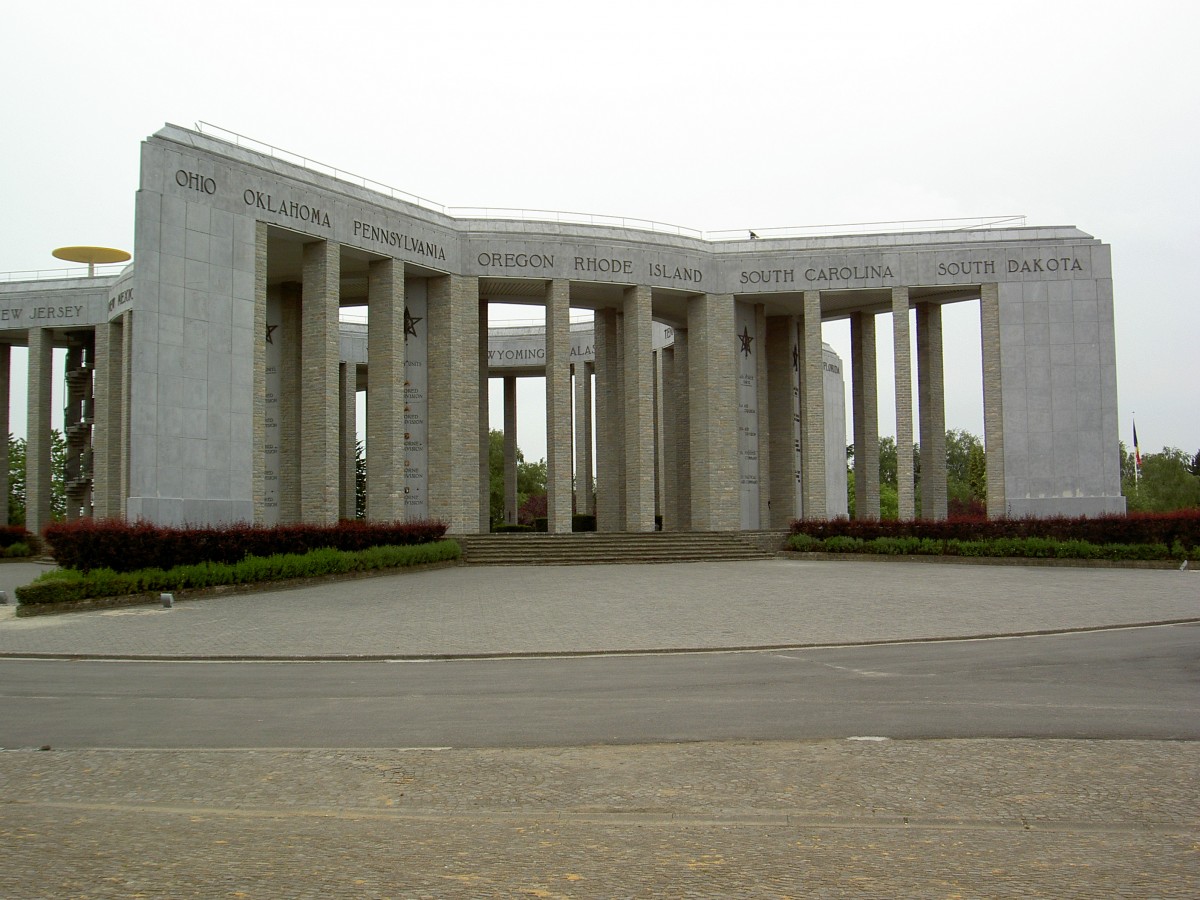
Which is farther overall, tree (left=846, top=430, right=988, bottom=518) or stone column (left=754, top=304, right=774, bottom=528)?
tree (left=846, top=430, right=988, bottom=518)

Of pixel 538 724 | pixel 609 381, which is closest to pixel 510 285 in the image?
→ pixel 609 381

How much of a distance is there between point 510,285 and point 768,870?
34971 millimetres

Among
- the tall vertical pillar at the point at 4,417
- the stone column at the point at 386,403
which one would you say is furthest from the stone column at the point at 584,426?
the tall vertical pillar at the point at 4,417

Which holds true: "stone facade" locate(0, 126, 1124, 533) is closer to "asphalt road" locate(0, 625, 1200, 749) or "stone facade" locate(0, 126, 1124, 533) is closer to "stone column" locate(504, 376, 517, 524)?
"stone column" locate(504, 376, 517, 524)

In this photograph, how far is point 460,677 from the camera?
1264 centimetres

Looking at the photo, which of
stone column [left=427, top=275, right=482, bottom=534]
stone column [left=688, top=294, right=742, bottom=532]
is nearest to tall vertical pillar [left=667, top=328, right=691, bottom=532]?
stone column [left=688, top=294, right=742, bottom=532]

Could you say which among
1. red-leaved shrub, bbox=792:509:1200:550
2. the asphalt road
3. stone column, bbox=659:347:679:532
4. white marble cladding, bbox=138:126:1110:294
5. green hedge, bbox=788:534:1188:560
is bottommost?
the asphalt road

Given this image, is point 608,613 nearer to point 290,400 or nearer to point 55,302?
point 290,400

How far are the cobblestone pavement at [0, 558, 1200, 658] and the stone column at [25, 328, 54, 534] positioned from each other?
20383mm

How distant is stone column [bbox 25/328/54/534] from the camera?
45.6 metres

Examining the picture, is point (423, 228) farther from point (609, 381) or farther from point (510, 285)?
point (609, 381)

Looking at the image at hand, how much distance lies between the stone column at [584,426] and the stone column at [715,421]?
46.1ft

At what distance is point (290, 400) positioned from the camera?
37.4 meters

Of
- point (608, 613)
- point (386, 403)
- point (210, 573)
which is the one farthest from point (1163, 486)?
point (210, 573)
